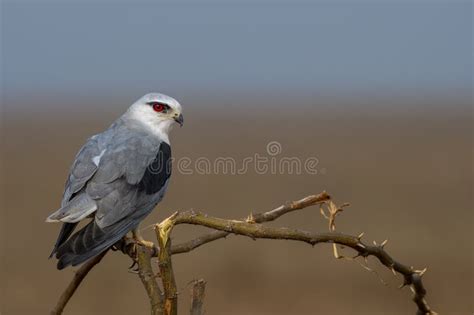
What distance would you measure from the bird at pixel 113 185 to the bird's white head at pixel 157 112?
0.18 m

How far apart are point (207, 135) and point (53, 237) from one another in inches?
1196

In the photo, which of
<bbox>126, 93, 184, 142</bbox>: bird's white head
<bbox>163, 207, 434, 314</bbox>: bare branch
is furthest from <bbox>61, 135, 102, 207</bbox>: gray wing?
<bbox>163, 207, 434, 314</bbox>: bare branch

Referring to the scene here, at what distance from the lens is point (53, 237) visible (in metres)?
18.5

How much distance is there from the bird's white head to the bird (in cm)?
18

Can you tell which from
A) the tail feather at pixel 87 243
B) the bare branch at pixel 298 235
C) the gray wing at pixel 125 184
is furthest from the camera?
the gray wing at pixel 125 184

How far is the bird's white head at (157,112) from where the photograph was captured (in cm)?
591

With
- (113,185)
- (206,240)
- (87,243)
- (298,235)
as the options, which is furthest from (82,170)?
(298,235)

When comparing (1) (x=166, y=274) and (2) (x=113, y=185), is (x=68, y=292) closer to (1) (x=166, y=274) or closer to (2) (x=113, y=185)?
(1) (x=166, y=274)

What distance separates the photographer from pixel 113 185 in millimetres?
4996

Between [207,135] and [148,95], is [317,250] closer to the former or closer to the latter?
[148,95]

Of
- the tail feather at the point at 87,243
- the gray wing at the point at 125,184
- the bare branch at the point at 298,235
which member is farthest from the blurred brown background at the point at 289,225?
the gray wing at the point at 125,184

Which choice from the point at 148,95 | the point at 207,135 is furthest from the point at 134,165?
the point at 207,135

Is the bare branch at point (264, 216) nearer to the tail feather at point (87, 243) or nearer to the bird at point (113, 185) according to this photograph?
the tail feather at point (87, 243)

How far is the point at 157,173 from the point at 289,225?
13127 millimetres
